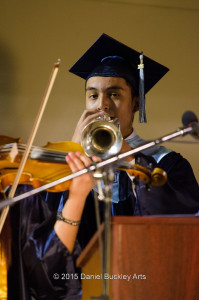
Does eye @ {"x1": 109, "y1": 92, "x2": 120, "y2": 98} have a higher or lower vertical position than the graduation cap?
lower

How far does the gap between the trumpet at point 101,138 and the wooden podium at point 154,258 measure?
0.59 metres

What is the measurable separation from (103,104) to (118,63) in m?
0.27

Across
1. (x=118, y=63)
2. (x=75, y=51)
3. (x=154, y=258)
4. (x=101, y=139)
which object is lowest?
(x=154, y=258)

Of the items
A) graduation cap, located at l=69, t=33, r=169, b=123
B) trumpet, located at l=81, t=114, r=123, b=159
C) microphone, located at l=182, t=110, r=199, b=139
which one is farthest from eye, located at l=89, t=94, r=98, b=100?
microphone, located at l=182, t=110, r=199, b=139

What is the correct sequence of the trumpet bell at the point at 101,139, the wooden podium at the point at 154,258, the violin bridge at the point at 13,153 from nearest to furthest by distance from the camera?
the wooden podium at the point at 154,258
the violin bridge at the point at 13,153
the trumpet bell at the point at 101,139

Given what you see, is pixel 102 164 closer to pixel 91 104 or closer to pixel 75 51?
pixel 91 104

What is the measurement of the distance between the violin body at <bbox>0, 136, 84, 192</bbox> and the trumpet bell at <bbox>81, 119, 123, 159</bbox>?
20cm

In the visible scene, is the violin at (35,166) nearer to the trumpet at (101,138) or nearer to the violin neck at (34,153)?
the violin neck at (34,153)

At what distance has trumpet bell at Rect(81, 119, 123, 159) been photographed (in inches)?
69.0

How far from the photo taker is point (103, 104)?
216 cm

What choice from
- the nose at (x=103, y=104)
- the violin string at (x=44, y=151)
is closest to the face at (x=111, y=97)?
the nose at (x=103, y=104)

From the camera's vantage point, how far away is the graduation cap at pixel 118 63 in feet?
7.30

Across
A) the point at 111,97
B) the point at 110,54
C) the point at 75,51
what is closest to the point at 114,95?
the point at 111,97

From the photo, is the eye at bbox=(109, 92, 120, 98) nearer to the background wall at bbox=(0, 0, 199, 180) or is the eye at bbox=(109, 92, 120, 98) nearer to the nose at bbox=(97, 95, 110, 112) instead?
the nose at bbox=(97, 95, 110, 112)
